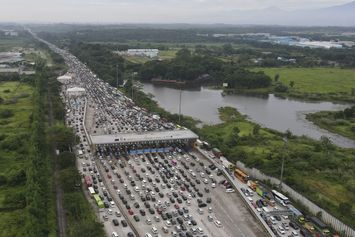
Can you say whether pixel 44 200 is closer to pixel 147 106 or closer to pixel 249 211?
pixel 249 211

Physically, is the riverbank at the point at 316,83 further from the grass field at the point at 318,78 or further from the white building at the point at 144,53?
the white building at the point at 144,53

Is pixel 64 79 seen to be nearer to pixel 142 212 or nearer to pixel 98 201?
pixel 98 201

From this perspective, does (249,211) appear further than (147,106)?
No

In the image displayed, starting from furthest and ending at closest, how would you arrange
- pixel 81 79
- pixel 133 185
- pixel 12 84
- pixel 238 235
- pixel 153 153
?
pixel 81 79
pixel 12 84
pixel 153 153
pixel 133 185
pixel 238 235

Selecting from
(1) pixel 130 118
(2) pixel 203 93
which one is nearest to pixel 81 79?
(2) pixel 203 93

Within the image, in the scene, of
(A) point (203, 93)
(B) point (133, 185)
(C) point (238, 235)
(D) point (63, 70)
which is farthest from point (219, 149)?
(D) point (63, 70)

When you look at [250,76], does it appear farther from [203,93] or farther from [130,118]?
[130,118]

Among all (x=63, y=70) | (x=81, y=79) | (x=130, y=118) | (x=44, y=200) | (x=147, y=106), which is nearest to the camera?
(x=44, y=200)

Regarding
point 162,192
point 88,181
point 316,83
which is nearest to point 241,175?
point 162,192
